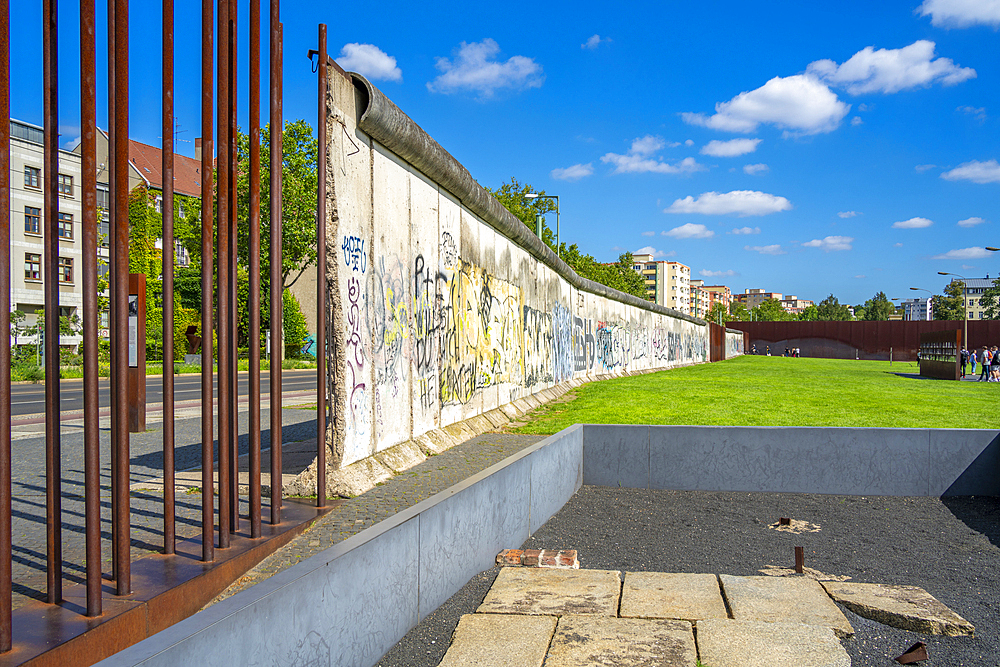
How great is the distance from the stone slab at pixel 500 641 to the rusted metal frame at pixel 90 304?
176 cm

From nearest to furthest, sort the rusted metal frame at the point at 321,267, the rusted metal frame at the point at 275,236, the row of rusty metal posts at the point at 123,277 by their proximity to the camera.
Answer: the row of rusty metal posts at the point at 123,277 < the rusted metal frame at the point at 275,236 < the rusted metal frame at the point at 321,267

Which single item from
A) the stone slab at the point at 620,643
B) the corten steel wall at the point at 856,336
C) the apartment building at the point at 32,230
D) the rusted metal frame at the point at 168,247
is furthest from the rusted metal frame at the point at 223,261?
the corten steel wall at the point at 856,336

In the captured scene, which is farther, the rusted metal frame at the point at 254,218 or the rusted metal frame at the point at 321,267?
the rusted metal frame at the point at 321,267

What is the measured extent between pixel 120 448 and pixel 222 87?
1.93 m

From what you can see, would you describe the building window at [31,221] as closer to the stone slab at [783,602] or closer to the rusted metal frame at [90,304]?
the rusted metal frame at [90,304]

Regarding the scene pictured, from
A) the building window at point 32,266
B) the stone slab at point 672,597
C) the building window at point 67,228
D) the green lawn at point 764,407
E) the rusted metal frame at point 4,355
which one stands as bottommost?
the stone slab at point 672,597

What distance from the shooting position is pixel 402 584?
153 inches

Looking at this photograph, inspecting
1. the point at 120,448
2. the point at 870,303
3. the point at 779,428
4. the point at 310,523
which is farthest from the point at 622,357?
the point at 870,303

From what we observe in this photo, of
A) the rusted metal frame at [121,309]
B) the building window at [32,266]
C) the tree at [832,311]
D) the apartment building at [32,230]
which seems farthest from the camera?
the tree at [832,311]

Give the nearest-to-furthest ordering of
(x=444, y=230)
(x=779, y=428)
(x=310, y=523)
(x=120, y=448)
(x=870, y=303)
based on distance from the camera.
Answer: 1. (x=120, y=448)
2. (x=310, y=523)
3. (x=444, y=230)
4. (x=779, y=428)
5. (x=870, y=303)

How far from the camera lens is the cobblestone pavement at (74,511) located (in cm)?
341

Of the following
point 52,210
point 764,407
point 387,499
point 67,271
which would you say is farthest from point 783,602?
point 67,271

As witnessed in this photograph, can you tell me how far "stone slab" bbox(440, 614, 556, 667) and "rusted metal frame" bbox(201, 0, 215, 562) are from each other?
4.43 feet

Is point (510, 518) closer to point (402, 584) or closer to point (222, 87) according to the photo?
point (402, 584)
